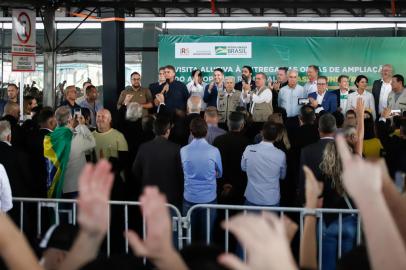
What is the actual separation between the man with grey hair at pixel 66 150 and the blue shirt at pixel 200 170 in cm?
125

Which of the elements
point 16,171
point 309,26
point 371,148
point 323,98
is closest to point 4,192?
point 16,171

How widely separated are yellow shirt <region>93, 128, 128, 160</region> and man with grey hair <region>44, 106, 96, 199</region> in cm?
28

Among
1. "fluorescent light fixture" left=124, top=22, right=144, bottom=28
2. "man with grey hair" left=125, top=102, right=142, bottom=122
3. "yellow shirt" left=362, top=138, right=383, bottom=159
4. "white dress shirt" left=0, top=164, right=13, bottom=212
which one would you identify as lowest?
"white dress shirt" left=0, top=164, right=13, bottom=212

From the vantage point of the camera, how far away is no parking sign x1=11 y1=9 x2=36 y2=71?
13.2 m

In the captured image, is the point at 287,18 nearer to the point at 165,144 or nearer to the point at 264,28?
the point at 264,28

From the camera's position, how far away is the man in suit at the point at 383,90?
1412 cm

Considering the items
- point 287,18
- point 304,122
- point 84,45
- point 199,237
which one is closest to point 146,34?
point 84,45

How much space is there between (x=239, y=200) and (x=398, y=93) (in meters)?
7.09

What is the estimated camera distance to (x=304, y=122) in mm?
8234

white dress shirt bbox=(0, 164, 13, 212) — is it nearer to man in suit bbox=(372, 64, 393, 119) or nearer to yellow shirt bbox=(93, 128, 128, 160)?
yellow shirt bbox=(93, 128, 128, 160)

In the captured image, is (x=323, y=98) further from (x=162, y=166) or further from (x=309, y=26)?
(x=162, y=166)

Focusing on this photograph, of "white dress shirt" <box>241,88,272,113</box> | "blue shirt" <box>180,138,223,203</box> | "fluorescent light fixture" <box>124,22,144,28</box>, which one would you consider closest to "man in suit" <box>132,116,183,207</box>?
"blue shirt" <box>180,138,223,203</box>

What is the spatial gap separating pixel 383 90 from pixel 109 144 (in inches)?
312

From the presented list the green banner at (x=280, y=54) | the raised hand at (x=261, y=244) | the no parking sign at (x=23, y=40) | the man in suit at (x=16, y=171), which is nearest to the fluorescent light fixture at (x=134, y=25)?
the green banner at (x=280, y=54)
